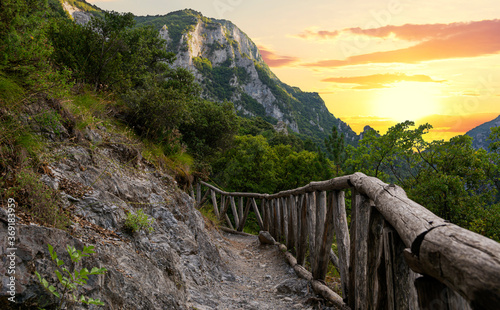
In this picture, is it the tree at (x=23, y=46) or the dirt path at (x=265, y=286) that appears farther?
the dirt path at (x=265, y=286)

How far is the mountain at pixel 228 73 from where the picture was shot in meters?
138

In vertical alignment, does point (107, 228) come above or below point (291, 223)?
above

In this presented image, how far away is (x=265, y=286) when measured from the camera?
229 inches

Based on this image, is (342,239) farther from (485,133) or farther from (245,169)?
(245,169)

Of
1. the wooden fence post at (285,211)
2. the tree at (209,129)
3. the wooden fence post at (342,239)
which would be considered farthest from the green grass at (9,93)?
the tree at (209,129)

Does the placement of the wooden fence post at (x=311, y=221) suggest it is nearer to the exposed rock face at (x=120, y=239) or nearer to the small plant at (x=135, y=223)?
the exposed rock face at (x=120, y=239)

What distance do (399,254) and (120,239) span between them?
3.05 m

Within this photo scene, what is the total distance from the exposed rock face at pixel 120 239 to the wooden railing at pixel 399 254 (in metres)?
2.21

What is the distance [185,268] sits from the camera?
4.72m

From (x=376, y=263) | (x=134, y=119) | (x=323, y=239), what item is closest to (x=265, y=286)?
(x=323, y=239)

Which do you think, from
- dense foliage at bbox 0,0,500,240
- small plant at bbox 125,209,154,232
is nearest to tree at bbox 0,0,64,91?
dense foliage at bbox 0,0,500,240

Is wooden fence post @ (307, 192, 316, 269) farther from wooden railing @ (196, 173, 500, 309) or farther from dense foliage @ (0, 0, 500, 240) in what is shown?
dense foliage @ (0, 0, 500, 240)

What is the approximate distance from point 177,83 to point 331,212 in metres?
13.4

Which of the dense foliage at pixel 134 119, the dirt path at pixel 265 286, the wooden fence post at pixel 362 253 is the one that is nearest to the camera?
the wooden fence post at pixel 362 253
